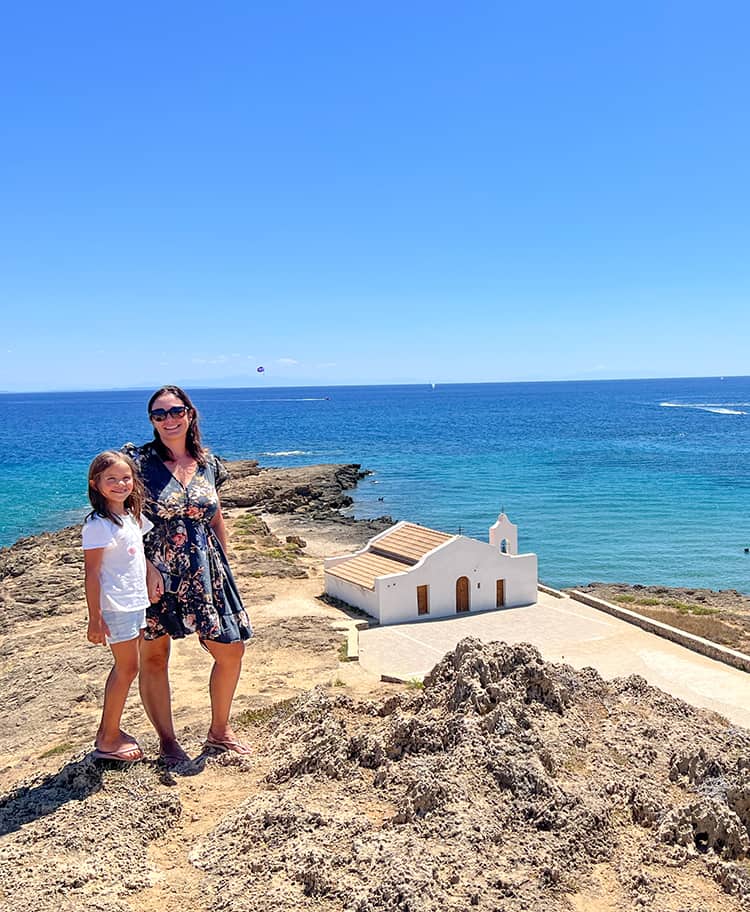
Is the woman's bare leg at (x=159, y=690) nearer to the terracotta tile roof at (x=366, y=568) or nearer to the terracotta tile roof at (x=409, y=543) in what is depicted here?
the terracotta tile roof at (x=366, y=568)

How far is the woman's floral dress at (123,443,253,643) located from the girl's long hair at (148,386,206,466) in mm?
63

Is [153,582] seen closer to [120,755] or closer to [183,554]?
[183,554]

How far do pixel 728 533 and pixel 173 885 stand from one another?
38.0 meters

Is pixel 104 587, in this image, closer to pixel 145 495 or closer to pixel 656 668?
pixel 145 495

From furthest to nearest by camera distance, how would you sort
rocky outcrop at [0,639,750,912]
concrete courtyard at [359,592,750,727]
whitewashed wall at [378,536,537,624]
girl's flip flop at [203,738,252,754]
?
whitewashed wall at [378,536,537,624] < concrete courtyard at [359,592,750,727] < girl's flip flop at [203,738,252,754] < rocky outcrop at [0,639,750,912]

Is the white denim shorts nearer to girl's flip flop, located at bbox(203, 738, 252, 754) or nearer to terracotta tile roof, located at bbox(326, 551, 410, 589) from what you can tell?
girl's flip flop, located at bbox(203, 738, 252, 754)

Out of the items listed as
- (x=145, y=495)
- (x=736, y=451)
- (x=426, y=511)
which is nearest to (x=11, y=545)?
(x=426, y=511)

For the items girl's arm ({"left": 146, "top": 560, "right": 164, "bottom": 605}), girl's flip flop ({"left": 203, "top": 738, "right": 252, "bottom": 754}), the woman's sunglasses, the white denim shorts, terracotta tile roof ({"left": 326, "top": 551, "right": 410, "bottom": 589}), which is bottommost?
terracotta tile roof ({"left": 326, "top": 551, "right": 410, "bottom": 589})

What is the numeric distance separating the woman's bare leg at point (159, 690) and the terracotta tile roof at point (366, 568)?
44.6ft

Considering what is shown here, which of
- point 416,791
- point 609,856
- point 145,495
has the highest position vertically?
point 145,495

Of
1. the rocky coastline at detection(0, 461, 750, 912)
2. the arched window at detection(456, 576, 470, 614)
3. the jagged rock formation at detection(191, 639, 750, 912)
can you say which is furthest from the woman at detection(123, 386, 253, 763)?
the arched window at detection(456, 576, 470, 614)

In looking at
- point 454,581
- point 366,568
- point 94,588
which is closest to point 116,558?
point 94,588

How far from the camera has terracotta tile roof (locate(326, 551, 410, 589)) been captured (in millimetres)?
20438

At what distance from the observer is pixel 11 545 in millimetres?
36844
